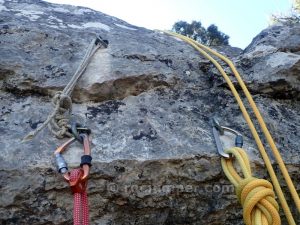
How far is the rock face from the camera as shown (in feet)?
2.86

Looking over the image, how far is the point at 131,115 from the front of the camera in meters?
1.07

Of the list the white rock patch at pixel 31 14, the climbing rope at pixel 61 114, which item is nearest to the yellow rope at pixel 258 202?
the climbing rope at pixel 61 114

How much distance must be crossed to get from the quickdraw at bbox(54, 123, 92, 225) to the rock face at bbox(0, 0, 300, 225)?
0.10 ft

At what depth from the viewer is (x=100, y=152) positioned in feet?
3.03

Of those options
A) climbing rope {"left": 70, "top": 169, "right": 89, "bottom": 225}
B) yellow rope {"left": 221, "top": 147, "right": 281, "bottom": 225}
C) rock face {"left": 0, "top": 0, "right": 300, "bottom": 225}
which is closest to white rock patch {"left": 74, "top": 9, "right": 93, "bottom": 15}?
rock face {"left": 0, "top": 0, "right": 300, "bottom": 225}

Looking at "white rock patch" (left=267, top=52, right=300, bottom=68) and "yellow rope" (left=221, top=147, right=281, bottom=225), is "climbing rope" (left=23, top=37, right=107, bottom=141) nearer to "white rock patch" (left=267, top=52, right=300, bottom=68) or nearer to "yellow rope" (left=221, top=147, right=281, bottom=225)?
"yellow rope" (left=221, top=147, right=281, bottom=225)

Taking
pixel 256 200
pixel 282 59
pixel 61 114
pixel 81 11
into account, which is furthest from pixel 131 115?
pixel 81 11

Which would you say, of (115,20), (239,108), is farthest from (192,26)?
(239,108)

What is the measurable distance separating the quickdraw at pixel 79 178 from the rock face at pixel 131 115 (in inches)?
1.2

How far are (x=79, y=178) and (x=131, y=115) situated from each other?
317mm

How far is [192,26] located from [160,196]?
25.1 ft

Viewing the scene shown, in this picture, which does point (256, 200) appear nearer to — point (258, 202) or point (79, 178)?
point (258, 202)

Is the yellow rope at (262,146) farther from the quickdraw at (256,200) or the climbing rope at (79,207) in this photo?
the climbing rope at (79,207)

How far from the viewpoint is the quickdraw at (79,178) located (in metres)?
0.76
